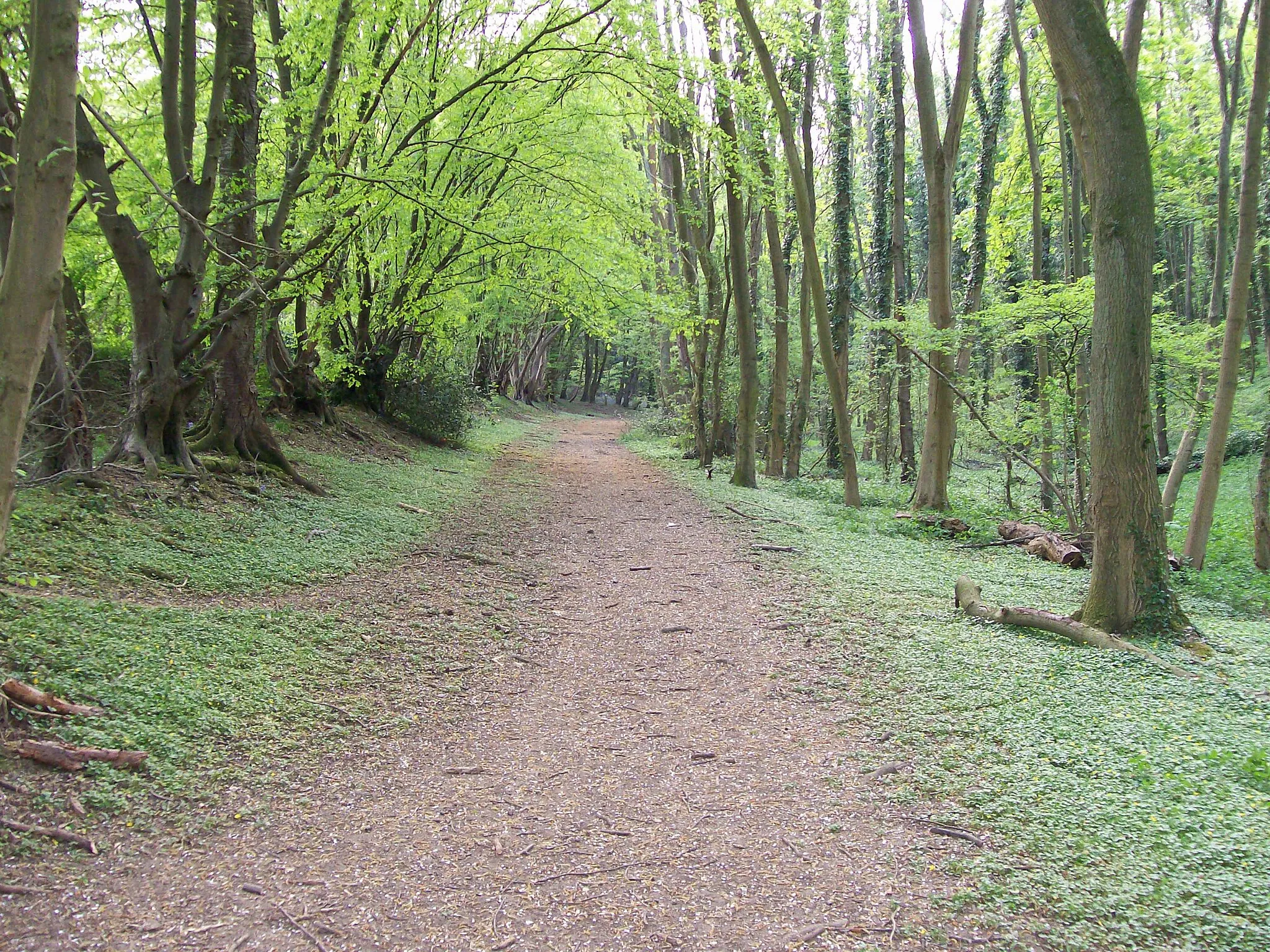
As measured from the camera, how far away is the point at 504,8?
1064 centimetres

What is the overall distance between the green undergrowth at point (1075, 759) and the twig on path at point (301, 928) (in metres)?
2.33

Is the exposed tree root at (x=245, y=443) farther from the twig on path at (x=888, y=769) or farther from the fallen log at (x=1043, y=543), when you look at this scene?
the fallen log at (x=1043, y=543)

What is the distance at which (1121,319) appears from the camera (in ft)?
17.9

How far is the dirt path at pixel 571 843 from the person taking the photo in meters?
2.68

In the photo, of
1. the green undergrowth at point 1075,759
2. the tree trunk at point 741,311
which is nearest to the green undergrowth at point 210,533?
the green undergrowth at point 1075,759

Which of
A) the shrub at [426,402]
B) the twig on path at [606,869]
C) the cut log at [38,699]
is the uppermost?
the shrub at [426,402]

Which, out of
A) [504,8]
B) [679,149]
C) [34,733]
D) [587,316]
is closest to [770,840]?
[34,733]

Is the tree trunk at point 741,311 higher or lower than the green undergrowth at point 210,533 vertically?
higher

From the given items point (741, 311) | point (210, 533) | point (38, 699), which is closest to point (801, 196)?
point (741, 311)

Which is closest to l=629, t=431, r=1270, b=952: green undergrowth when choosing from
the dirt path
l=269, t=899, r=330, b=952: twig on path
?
the dirt path

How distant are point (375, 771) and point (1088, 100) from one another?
6462 millimetres

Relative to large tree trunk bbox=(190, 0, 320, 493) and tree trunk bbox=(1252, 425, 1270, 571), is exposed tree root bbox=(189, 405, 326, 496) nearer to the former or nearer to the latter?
large tree trunk bbox=(190, 0, 320, 493)

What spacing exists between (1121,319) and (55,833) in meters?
6.81

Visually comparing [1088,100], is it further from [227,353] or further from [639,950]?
[227,353]
